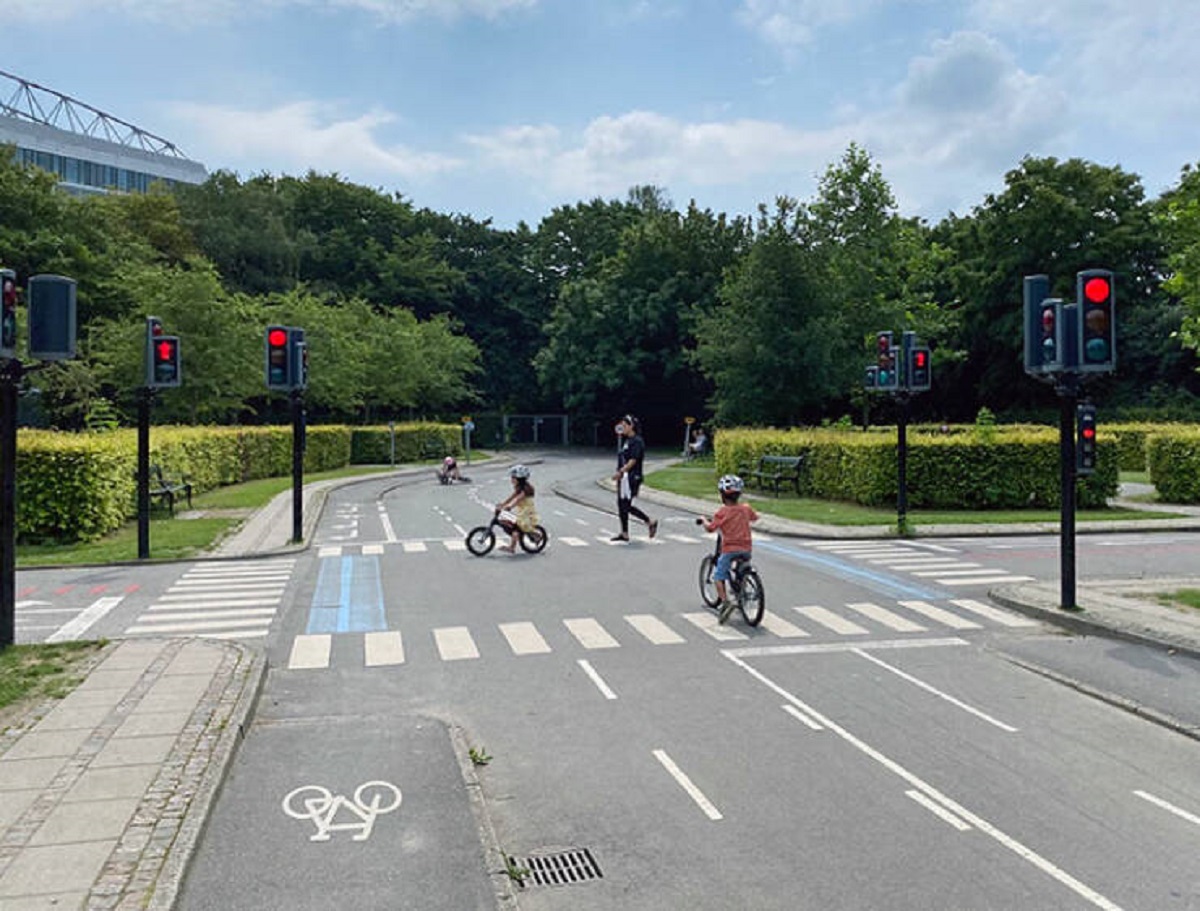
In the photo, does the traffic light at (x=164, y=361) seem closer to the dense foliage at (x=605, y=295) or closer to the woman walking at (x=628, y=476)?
the woman walking at (x=628, y=476)

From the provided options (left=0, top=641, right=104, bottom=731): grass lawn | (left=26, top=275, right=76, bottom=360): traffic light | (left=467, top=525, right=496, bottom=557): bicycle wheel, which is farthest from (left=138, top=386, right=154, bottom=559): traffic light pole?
(left=0, top=641, right=104, bottom=731): grass lawn

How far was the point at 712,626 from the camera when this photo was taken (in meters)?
11.7

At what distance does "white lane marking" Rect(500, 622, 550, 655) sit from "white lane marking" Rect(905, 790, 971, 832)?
15.6 feet

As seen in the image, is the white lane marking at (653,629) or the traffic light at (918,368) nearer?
the white lane marking at (653,629)

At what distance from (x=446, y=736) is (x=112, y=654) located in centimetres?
426

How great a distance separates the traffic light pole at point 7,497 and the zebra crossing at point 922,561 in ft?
37.5

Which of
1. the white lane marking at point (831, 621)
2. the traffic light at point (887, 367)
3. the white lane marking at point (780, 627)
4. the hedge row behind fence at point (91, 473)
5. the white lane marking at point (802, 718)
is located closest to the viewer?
the white lane marking at point (802, 718)

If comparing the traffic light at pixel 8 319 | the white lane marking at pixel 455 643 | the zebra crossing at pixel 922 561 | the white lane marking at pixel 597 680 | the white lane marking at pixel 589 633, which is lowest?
the white lane marking at pixel 597 680

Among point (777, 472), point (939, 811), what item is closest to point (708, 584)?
point (939, 811)

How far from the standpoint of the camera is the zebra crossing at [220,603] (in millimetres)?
11797

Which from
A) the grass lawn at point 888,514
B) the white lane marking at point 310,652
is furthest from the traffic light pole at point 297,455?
the grass lawn at point 888,514

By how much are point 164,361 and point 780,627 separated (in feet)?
38.5

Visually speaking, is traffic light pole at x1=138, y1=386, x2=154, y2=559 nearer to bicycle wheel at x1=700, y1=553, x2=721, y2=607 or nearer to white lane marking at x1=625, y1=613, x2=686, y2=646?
white lane marking at x1=625, y1=613, x2=686, y2=646

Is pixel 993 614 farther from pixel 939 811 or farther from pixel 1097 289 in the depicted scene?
pixel 939 811
